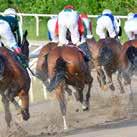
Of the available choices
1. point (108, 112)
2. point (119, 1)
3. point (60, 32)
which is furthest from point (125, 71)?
point (119, 1)

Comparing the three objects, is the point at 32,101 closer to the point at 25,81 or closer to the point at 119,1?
the point at 25,81

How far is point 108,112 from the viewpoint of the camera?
41.1 feet

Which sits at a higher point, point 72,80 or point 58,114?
point 72,80

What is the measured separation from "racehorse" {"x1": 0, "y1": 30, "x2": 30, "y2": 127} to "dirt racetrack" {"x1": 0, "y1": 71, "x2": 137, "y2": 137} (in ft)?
1.08

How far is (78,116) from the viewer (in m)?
12.4

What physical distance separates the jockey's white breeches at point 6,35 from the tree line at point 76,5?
19.8 meters

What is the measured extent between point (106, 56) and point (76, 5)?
18.6 m

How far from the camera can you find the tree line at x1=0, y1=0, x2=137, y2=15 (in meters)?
31.3

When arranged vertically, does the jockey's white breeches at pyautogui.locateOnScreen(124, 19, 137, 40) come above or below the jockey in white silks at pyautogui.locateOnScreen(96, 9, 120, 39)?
above

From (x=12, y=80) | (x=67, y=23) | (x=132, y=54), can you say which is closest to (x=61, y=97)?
(x=12, y=80)

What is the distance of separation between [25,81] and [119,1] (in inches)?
858

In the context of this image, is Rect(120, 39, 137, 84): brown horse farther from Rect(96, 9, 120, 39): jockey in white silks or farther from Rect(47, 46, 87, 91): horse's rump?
Rect(96, 9, 120, 39): jockey in white silks

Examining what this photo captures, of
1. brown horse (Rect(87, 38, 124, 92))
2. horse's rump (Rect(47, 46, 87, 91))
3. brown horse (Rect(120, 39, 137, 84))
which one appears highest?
horse's rump (Rect(47, 46, 87, 91))

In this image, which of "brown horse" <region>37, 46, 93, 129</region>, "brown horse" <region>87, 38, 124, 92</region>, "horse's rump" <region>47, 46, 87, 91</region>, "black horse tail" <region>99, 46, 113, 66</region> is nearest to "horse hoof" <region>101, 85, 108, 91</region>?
"brown horse" <region>87, 38, 124, 92</region>
